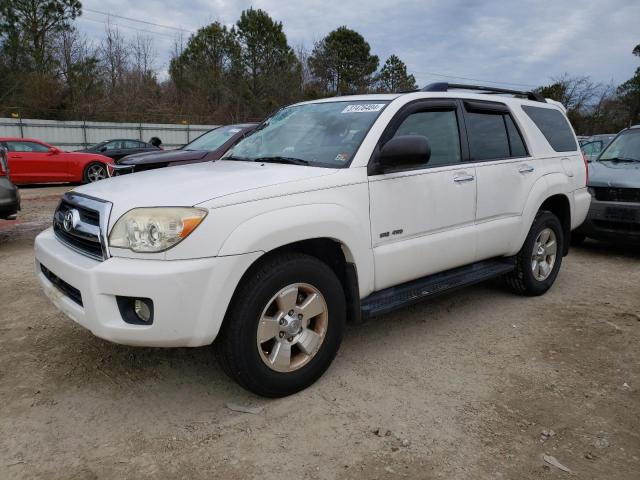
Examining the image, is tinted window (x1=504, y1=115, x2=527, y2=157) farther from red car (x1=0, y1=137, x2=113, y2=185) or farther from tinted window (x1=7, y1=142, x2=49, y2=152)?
tinted window (x1=7, y1=142, x2=49, y2=152)

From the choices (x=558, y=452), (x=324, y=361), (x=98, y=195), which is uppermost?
(x=98, y=195)

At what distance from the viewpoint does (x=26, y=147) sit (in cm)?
1348

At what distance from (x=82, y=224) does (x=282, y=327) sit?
1267mm

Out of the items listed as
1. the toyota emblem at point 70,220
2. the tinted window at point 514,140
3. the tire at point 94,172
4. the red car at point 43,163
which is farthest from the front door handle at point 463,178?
the tire at point 94,172

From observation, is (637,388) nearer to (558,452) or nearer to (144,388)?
(558,452)

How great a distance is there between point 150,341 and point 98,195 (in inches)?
37.1

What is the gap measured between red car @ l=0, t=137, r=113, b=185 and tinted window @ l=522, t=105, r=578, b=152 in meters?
Answer: 12.4

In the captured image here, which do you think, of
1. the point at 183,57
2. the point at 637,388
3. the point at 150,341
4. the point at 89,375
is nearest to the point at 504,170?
the point at 637,388

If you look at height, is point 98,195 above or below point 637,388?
above

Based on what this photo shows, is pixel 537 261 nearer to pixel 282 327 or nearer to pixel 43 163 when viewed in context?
pixel 282 327

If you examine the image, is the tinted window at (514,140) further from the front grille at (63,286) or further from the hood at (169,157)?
the hood at (169,157)

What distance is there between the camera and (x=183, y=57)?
40688 millimetres

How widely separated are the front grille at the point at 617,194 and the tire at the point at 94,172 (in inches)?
504

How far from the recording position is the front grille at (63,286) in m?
2.75
